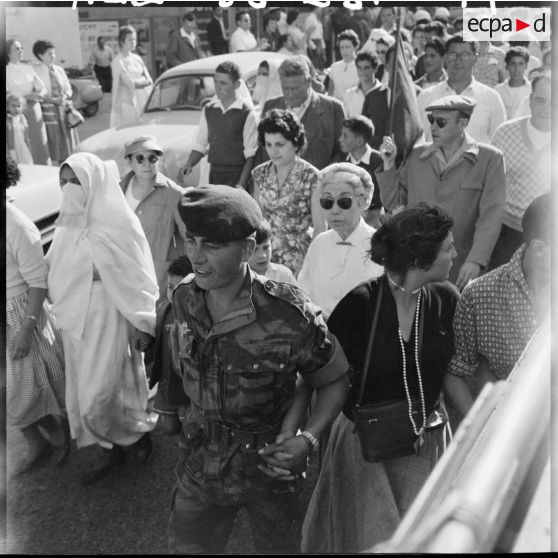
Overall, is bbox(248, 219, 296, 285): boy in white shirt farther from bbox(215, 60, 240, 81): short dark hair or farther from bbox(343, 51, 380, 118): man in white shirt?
bbox(343, 51, 380, 118): man in white shirt

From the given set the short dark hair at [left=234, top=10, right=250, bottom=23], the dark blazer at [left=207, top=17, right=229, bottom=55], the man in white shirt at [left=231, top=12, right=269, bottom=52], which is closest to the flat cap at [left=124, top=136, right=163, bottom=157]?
the man in white shirt at [left=231, top=12, right=269, bottom=52]

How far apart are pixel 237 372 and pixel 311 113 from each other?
4.01 metres

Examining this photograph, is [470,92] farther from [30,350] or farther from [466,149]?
[30,350]

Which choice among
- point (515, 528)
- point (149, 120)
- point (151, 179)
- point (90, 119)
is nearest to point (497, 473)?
point (515, 528)

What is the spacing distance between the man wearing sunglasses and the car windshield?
6055 millimetres

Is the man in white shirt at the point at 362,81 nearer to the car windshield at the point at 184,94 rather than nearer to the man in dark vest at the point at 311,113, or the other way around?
the man in dark vest at the point at 311,113

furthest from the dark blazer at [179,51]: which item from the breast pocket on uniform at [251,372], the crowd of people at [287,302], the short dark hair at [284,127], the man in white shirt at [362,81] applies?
the breast pocket on uniform at [251,372]

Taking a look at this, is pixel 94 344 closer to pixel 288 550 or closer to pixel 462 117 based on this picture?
pixel 288 550

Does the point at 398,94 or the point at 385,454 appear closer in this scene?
the point at 385,454

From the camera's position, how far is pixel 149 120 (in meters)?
10.0

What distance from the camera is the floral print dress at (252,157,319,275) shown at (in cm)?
478

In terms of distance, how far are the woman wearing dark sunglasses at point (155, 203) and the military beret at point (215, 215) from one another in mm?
2645

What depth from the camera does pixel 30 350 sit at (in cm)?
425

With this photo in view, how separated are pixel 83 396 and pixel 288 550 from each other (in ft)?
6.10
